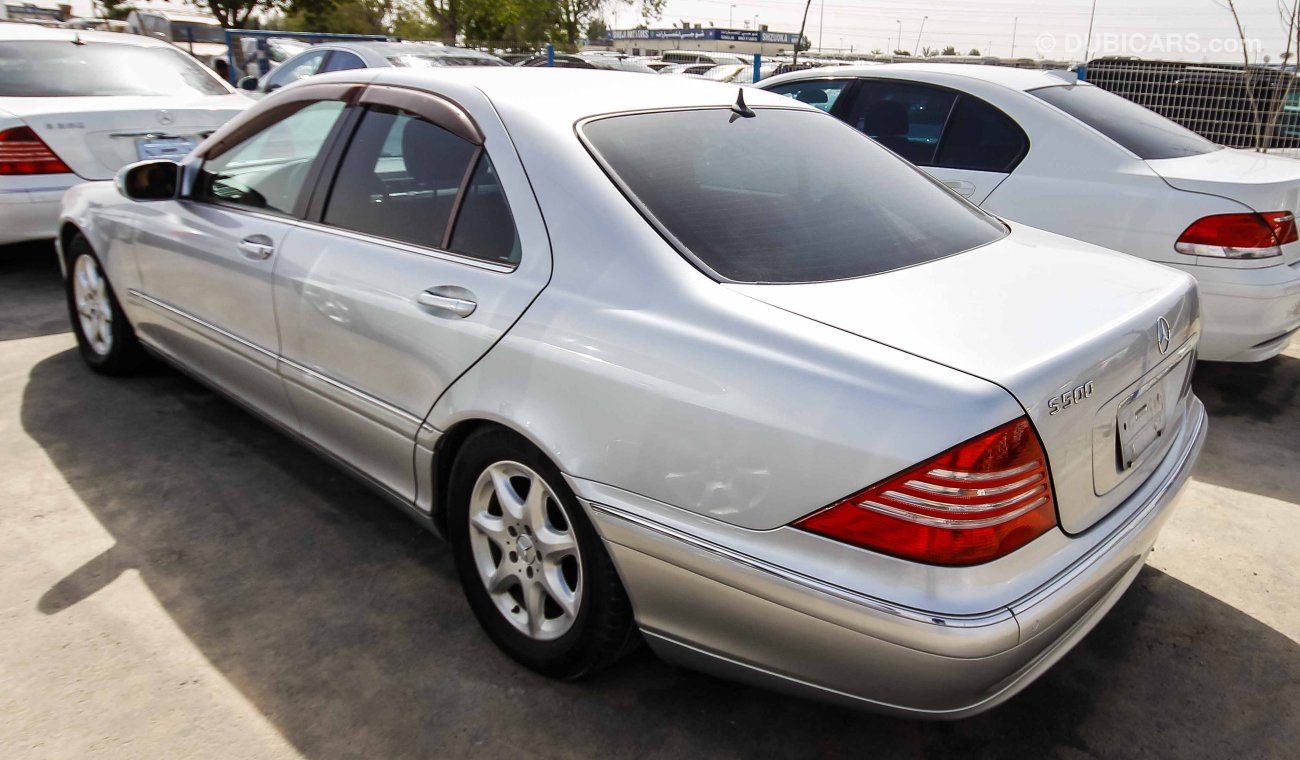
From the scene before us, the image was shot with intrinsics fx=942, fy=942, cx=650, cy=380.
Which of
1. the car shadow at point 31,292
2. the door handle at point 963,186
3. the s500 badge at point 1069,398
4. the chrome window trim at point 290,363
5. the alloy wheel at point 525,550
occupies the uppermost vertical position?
the s500 badge at point 1069,398

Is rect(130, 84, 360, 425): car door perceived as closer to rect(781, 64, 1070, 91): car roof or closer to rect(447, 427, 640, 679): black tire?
rect(447, 427, 640, 679): black tire

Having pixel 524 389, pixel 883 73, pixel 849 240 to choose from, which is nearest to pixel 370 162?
pixel 524 389

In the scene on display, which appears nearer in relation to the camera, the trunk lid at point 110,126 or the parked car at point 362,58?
the trunk lid at point 110,126

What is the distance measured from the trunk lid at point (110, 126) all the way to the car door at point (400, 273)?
3.48 m

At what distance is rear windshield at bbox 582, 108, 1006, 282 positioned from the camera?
2.16 m

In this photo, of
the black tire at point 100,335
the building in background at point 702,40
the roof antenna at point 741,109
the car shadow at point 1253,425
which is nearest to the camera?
the roof antenna at point 741,109

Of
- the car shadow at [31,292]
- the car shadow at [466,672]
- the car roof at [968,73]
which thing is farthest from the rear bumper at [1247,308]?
the car shadow at [31,292]

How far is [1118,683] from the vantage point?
243cm

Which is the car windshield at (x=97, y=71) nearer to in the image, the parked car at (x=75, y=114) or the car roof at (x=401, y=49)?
the parked car at (x=75, y=114)

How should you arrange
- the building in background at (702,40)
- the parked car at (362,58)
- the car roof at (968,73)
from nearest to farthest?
the car roof at (968,73) < the parked car at (362,58) < the building in background at (702,40)

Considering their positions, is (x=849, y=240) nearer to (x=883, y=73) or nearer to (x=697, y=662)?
(x=697, y=662)

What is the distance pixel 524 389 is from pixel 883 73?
3872 mm

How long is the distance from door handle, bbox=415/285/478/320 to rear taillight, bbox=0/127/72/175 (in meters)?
4.28

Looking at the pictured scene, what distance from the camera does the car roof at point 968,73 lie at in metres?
4.85
